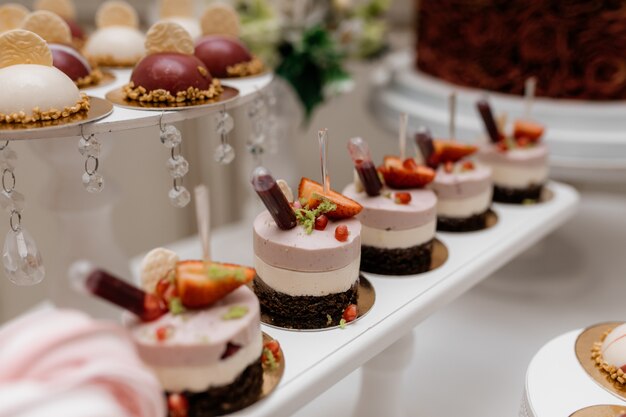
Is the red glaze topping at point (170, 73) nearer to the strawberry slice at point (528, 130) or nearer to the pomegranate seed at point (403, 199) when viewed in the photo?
the pomegranate seed at point (403, 199)

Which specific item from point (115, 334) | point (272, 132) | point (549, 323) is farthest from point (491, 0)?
point (115, 334)

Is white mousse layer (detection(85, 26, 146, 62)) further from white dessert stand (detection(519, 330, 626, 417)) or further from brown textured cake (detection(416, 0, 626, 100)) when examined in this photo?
white dessert stand (detection(519, 330, 626, 417))

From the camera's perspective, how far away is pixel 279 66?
1.65 m

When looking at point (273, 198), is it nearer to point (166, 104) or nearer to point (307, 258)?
point (307, 258)

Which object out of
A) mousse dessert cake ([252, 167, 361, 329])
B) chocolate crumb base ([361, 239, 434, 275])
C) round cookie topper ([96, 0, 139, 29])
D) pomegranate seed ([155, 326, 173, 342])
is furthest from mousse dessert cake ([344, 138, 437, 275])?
→ round cookie topper ([96, 0, 139, 29])

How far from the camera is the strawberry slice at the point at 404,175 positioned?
1.06 m

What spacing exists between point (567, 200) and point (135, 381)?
105 cm

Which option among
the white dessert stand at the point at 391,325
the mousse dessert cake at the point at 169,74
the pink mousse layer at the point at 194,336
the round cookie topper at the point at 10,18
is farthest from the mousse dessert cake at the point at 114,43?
the pink mousse layer at the point at 194,336

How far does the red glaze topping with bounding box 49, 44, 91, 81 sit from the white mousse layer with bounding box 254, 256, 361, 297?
42 centimetres

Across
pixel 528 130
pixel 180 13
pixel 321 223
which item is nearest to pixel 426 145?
pixel 528 130

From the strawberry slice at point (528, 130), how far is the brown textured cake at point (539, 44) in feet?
0.55

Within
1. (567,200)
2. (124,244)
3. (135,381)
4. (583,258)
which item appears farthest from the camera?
(124,244)

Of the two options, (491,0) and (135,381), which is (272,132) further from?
(135,381)

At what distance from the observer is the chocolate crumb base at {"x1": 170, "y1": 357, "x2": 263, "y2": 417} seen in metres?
0.71
